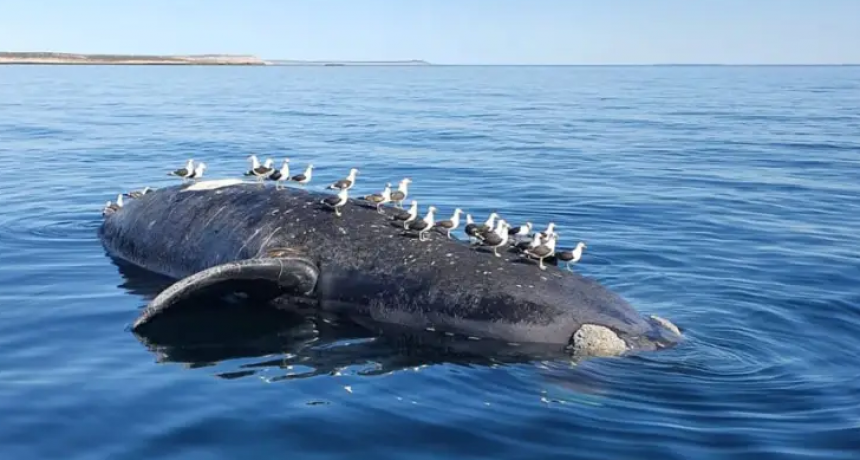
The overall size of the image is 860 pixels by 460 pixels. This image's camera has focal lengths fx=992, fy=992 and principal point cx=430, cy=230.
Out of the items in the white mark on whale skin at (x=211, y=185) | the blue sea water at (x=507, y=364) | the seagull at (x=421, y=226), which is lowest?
the blue sea water at (x=507, y=364)

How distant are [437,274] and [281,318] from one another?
7.45 feet

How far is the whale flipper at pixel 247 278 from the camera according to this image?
1185cm

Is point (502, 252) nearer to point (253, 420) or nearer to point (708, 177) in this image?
point (253, 420)

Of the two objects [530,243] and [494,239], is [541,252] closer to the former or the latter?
[530,243]

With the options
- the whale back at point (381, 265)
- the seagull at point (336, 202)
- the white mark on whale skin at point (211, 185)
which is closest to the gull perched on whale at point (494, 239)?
the whale back at point (381, 265)

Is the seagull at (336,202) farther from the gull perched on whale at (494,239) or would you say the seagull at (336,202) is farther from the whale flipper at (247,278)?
the gull perched on whale at (494,239)

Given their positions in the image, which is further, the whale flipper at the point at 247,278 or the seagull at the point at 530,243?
the seagull at the point at 530,243

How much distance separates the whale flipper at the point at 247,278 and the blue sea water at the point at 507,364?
56 cm

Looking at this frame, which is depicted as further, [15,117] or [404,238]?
[15,117]

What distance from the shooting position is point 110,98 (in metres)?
66.7

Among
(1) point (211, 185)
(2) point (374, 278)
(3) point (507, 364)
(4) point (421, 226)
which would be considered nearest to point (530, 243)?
(4) point (421, 226)

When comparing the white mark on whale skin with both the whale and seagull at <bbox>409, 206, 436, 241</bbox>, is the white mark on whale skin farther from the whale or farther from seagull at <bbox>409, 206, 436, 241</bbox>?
seagull at <bbox>409, 206, 436, 241</bbox>

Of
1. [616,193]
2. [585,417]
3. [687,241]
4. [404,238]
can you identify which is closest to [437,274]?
[404,238]

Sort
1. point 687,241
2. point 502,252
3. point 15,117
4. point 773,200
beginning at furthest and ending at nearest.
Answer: point 15,117
point 773,200
point 687,241
point 502,252
